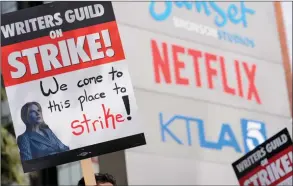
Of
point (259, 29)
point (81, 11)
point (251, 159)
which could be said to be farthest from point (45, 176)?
point (81, 11)

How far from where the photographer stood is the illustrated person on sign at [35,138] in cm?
534

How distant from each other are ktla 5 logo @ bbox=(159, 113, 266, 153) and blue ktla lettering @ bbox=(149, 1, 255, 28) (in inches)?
68.0

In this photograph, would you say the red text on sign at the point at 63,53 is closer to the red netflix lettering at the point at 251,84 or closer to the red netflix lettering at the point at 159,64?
the red netflix lettering at the point at 159,64

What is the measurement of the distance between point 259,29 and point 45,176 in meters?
7.89

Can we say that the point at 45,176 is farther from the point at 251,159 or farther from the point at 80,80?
the point at 80,80

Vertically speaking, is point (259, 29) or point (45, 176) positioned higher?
point (259, 29)

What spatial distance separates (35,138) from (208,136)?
26.1 feet

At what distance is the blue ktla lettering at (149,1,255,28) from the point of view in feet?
42.9

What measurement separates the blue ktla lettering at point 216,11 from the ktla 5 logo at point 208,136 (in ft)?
5.67

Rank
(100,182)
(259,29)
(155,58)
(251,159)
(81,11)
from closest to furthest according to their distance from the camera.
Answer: (100,182), (81,11), (251,159), (155,58), (259,29)

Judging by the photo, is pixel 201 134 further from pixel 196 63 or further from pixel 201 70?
pixel 196 63

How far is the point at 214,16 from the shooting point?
13930mm

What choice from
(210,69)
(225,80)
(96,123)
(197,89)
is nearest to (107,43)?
(96,123)

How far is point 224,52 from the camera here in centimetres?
1393
